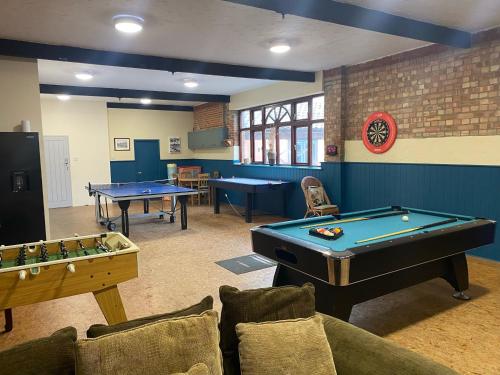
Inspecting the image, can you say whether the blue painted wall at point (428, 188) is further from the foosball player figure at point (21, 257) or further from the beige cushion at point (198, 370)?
the foosball player figure at point (21, 257)

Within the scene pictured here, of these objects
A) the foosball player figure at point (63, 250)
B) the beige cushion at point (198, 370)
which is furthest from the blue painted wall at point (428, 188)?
the foosball player figure at point (63, 250)

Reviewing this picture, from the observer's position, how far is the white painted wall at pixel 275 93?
22.8 ft

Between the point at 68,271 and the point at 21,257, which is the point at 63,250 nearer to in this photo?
the point at 21,257

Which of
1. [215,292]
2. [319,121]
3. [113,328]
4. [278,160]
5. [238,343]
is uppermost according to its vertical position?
[319,121]

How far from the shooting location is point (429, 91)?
5.14 meters

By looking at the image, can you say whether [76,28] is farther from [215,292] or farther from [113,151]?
[113,151]

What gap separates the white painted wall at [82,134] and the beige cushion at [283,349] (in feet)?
31.3

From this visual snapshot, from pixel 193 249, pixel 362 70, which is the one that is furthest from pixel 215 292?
pixel 362 70

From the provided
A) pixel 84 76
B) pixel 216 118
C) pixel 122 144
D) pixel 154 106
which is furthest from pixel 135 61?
pixel 154 106

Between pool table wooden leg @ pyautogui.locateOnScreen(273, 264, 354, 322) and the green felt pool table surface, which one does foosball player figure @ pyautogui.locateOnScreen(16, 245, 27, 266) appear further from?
pool table wooden leg @ pyautogui.locateOnScreen(273, 264, 354, 322)

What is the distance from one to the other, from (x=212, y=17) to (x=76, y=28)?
1569 mm

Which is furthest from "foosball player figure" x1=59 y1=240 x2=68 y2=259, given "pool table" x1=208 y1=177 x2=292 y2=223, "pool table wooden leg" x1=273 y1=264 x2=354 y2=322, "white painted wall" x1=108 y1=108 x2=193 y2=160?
"white painted wall" x1=108 y1=108 x2=193 y2=160

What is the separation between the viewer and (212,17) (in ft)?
12.5

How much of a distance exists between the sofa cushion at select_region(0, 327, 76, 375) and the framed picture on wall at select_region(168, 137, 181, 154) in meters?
10.5
